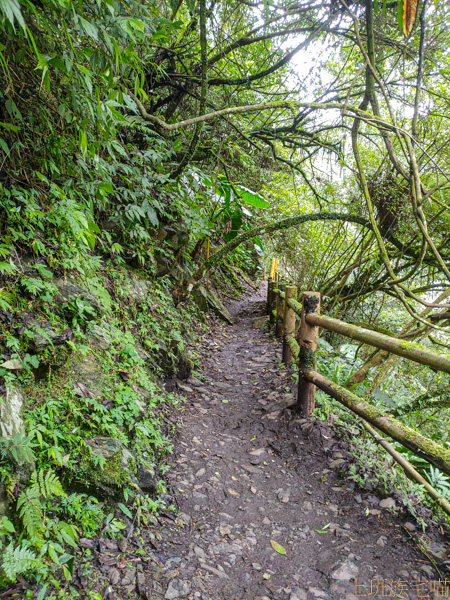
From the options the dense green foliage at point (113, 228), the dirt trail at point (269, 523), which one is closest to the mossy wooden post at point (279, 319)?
the dense green foliage at point (113, 228)

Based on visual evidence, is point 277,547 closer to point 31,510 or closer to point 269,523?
point 269,523

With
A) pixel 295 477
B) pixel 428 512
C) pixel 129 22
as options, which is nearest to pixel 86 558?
pixel 295 477

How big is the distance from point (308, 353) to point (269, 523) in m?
1.48

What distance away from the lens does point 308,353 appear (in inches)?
130

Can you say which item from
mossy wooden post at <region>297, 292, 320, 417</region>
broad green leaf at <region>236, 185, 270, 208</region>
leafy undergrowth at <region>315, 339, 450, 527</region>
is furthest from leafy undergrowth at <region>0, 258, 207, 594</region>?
broad green leaf at <region>236, 185, 270, 208</region>

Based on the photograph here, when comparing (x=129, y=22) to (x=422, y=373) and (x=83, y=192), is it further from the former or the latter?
(x=422, y=373)

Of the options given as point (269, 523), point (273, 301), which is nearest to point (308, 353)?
point (269, 523)

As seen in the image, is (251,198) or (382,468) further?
(251,198)

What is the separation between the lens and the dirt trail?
6.12 ft

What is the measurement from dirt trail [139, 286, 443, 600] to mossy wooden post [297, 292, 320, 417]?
0.74ft

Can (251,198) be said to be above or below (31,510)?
above

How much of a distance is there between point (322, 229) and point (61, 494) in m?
6.42

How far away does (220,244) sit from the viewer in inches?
298

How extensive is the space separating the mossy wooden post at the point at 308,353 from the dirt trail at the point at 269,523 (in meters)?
0.23
